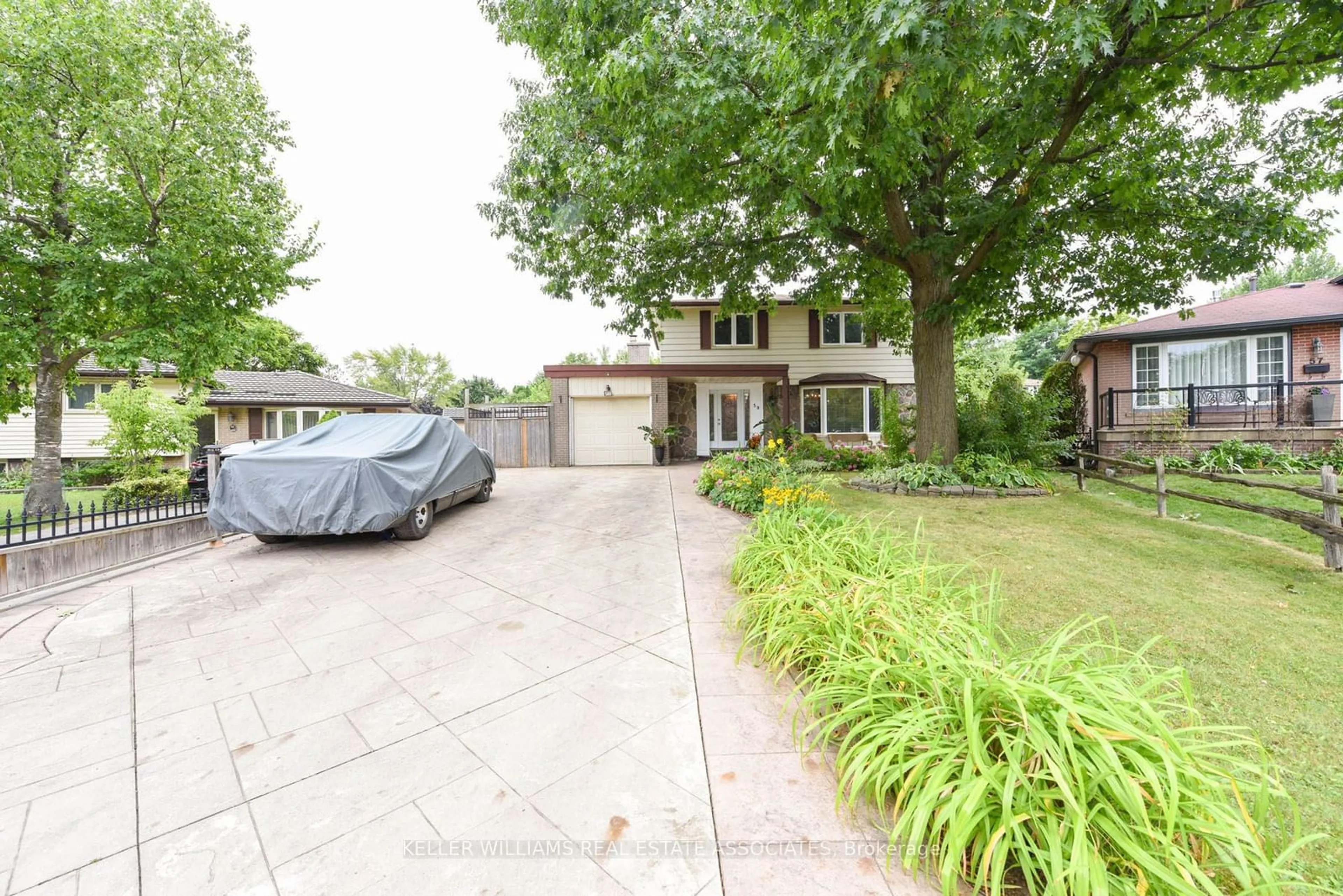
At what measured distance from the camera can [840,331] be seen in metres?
14.9

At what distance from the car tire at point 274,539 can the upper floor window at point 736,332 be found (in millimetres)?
11263

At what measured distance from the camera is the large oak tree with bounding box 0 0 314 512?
706 cm

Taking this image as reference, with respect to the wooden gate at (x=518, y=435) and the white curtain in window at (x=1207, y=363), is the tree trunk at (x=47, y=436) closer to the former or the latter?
the wooden gate at (x=518, y=435)

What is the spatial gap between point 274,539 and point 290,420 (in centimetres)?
1491

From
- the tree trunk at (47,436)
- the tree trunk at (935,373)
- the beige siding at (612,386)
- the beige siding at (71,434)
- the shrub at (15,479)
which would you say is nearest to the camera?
the tree trunk at (47,436)

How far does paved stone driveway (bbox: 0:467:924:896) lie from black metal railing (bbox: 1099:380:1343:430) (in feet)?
42.7

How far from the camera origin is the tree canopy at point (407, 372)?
32.0m

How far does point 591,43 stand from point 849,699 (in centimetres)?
694

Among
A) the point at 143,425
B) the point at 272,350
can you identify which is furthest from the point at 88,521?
the point at 143,425

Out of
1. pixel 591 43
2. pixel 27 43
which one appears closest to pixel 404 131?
pixel 27 43

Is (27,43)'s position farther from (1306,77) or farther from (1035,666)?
(1306,77)

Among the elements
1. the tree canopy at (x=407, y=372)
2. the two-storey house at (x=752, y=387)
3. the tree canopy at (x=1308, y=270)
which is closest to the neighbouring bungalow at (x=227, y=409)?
the two-storey house at (x=752, y=387)

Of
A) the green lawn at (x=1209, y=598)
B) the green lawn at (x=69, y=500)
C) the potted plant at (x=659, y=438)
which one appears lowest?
the green lawn at (x=1209, y=598)

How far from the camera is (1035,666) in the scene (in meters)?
1.87
